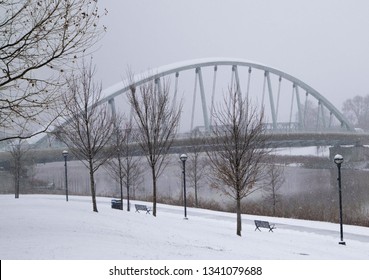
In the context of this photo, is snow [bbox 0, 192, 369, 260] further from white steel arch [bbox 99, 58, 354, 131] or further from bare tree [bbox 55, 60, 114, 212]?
white steel arch [bbox 99, 58, 354, 131]

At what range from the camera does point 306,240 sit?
43.3ft

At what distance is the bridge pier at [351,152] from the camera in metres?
58.9

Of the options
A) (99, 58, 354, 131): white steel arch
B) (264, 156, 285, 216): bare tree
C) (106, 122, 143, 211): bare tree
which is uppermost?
(99, 58, 354, 131): white steel arch

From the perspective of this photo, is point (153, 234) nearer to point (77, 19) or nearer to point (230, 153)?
point (230, 153)

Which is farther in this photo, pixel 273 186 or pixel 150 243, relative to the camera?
pixel 273 186

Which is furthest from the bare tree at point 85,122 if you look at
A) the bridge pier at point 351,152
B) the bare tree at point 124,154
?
the bridge pier at point 351,152

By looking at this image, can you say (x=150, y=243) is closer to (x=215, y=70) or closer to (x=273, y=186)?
(x=273, y=186)

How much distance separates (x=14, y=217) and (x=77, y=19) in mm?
6508

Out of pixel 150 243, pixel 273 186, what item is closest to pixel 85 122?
pixel 150 243

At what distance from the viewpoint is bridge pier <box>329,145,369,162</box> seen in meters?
58.9

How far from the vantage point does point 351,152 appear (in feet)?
197

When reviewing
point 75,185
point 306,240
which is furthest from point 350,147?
point 306,240

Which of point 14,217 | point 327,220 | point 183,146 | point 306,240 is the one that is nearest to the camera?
point 14,217

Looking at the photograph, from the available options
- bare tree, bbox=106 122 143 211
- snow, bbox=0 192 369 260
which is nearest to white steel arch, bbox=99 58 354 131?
bare tree, bbox=106 122 143 211
